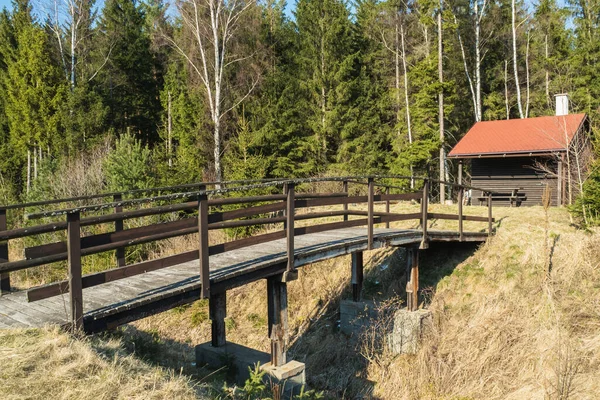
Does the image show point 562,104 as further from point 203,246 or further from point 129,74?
point 129,74

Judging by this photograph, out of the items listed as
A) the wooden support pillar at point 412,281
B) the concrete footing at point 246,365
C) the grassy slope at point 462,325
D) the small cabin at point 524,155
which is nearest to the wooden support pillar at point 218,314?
the concrete footing at point 246,365

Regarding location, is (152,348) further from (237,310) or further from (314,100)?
(314,100)

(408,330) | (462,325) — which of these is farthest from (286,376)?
(462,325)

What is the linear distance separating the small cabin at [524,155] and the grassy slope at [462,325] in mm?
A: 5968

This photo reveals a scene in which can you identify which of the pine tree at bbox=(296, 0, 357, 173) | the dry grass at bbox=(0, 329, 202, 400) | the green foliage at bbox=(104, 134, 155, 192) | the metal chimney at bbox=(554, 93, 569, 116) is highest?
the pine tree at bbox=(296, 0, 357, 173)

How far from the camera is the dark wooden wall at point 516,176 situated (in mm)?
19891

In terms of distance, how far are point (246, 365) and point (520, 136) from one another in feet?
57.4

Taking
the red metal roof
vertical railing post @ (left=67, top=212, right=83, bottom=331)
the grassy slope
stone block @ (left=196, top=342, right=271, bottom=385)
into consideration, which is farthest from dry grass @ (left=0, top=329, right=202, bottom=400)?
the red metal roof

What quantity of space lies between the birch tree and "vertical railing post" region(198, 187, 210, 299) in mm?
16092

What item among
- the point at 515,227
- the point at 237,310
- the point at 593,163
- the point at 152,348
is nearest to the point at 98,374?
the point at 152,348

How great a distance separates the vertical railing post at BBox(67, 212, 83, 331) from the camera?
4.66 m

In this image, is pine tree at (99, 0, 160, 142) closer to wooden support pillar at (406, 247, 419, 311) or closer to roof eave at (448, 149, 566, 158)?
roof eave at (448, 149, 566, 158)

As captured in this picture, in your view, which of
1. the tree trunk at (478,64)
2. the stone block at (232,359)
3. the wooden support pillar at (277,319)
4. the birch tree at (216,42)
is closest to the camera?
the wooden support pillar at (277,319)

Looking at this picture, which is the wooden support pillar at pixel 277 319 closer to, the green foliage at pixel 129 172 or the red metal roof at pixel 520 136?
the green foliage at pixel 129 172
